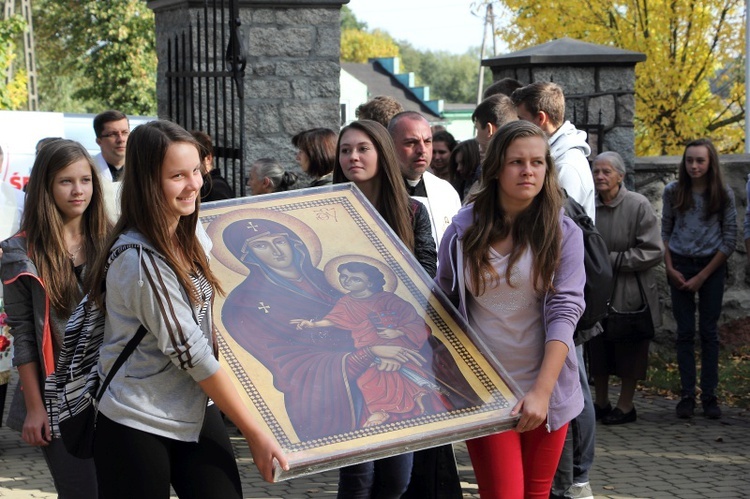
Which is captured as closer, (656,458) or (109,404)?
(109,404)

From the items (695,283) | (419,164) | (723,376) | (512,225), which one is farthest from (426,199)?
(723,376)

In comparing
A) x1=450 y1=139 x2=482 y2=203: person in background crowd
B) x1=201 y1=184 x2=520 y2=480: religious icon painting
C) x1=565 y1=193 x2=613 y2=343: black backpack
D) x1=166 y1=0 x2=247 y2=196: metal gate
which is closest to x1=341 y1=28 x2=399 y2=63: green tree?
x1=166 y1=0 x2=247 y2=196: metal gate

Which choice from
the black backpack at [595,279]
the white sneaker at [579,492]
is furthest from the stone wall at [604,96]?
the black backpack at [595,279]

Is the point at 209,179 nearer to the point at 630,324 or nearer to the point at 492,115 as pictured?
the point at 492,115

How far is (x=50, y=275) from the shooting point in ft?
13.4

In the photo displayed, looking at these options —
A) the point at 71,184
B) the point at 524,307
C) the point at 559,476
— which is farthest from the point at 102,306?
the point at 559,476

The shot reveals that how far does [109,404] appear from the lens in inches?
122

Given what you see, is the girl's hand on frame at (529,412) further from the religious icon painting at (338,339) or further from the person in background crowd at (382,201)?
the person in background crowd at (382,201)

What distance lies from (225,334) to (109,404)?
0.42m

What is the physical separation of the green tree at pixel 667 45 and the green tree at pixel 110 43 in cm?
2449

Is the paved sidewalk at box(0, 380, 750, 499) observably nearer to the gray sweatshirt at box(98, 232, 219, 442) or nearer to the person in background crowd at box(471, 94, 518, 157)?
the person in background crowd at box(471, 94, 518, 157)

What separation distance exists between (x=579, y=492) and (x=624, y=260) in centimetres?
258

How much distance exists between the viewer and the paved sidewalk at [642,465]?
5.92 m

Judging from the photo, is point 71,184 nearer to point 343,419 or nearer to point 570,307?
point 343,419
